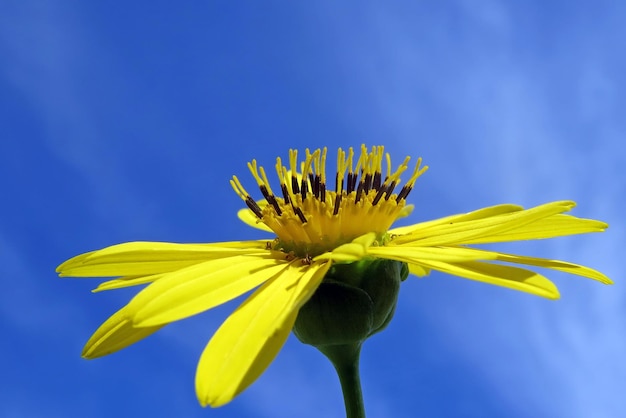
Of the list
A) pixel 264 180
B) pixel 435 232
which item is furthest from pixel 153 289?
pixel 435 232

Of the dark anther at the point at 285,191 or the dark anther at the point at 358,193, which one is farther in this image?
the dark anther at the point at 285,191

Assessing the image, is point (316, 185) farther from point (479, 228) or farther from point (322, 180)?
point (479, 228)

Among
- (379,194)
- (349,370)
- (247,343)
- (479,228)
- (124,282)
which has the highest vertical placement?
(379,194)

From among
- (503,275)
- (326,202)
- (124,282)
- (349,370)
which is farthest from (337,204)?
(124,282)

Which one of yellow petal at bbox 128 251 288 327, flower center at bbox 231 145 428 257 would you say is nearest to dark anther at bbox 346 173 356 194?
flower center at bbox 231 145 428 257

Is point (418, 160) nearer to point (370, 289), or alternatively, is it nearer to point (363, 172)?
point (363, 172)

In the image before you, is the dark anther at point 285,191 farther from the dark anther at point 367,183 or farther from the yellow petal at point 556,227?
the yellow petal at point 556,227

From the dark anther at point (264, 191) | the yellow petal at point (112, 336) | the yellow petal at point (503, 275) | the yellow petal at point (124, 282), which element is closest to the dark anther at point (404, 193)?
the dark anther at point (264, 191)
